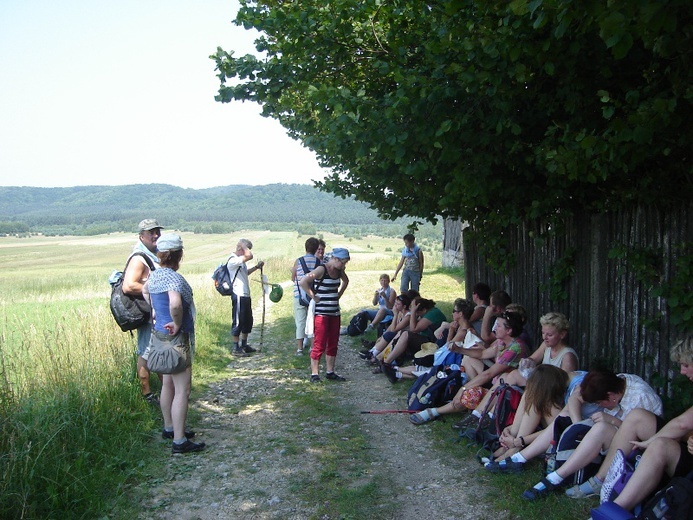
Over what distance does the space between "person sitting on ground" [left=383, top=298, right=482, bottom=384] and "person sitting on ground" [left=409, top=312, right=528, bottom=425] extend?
551 mm

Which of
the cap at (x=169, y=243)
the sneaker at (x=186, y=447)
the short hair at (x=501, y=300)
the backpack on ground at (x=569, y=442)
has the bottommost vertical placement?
the sneaker at (x=186, y=447)

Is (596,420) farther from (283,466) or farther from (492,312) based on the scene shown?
(492,312)

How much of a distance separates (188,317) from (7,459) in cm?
186

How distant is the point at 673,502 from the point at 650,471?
31 centimetres

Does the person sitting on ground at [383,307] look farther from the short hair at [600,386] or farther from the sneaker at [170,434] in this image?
the short hair at [600,386]

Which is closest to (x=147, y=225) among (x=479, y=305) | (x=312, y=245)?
(x=312, y=245)

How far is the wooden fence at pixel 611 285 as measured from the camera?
5172mm

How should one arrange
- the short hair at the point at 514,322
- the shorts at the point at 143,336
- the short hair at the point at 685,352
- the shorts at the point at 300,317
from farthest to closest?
1. the shorts at the point at 300,317
2. the shorts at the point at 143,336
3. the short hair at the point at 514,322
4. the short hair at the point at 685,352

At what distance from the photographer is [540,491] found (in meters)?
4.38

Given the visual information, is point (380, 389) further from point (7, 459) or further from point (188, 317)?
point (7, 459)

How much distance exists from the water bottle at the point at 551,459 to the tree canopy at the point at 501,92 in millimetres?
2027

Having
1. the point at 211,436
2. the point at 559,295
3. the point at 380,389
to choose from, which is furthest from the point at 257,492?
the point at 559,295

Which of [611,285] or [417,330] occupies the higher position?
[611,285]

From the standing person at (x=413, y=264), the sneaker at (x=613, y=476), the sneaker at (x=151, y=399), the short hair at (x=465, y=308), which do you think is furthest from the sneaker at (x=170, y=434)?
the standing person at (x=413, y=264)
